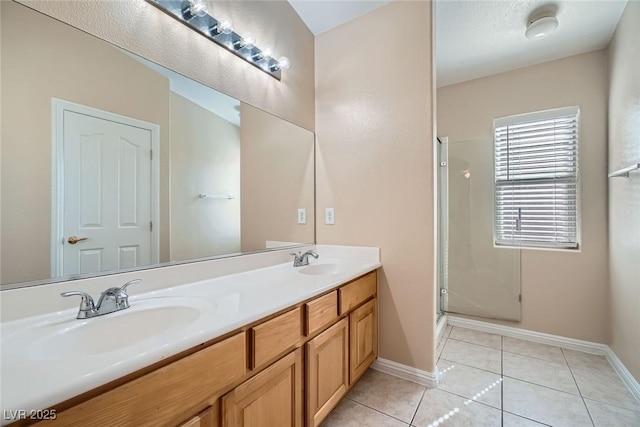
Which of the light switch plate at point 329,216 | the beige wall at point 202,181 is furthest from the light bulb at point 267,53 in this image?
the light switch plate at point 329,216

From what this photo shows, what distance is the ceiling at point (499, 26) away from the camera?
5.94ft

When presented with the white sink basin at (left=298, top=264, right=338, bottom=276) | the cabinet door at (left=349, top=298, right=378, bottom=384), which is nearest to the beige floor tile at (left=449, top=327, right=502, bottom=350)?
the cabinet door at (left=349, top=298, right=378, bottom=384)

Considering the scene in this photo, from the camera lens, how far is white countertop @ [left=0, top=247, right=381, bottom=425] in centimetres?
51

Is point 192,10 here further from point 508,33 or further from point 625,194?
point 625,194

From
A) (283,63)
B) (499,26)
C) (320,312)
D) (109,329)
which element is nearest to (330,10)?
(283,63)

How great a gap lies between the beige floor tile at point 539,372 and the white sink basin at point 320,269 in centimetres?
145

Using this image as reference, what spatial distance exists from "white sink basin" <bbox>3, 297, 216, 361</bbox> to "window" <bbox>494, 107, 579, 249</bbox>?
2783mm

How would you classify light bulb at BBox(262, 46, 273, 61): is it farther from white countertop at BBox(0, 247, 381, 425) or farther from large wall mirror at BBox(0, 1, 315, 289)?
white countertop at BBox(0, 247, 381, 425)

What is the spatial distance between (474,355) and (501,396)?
52cm

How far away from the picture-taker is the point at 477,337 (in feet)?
8.10

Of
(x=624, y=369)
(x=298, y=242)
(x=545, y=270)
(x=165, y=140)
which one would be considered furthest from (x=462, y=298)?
(x=165, y=140)

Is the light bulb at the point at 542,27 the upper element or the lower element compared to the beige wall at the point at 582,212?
upper

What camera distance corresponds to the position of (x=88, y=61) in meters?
1.00

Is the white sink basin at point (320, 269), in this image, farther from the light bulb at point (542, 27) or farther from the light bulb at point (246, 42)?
the light bulb at point (542, 27)
